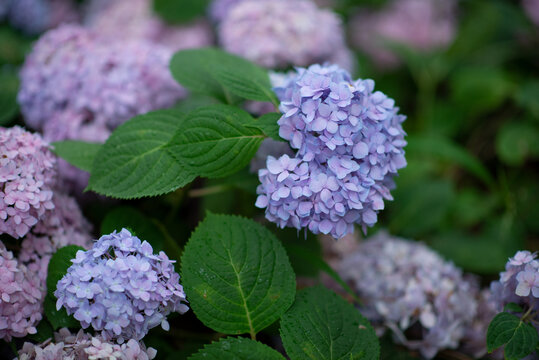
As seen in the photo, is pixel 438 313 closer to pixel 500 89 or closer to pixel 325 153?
pixel 325 153

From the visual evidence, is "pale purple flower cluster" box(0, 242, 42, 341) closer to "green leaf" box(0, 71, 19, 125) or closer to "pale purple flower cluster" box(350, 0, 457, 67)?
"green leaf" box(0, 71, 19, 125)

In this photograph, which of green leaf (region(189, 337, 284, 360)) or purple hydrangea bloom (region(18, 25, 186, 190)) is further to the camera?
purple hydrangea bloom (region(18, 25, 186, 190))

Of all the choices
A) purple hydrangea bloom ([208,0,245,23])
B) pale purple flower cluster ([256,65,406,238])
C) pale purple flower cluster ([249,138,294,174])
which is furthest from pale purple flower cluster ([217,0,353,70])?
pale purple flower cluster ([256,65,406,238])

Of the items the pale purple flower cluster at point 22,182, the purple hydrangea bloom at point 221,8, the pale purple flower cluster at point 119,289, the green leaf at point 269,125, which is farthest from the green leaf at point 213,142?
the purple hydrangea bloom at point 221,8

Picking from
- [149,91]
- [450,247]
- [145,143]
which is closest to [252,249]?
[145,143]

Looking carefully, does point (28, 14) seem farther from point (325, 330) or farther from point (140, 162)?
point (325, 330)

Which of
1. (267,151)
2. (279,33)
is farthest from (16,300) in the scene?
(279,33)
